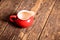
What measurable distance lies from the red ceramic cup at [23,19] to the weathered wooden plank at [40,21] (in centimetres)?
5

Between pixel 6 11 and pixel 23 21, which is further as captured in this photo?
pixel 6 11

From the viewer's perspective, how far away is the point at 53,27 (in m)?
1.20

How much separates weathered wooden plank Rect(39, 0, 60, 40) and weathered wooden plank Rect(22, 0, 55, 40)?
1.5 inches

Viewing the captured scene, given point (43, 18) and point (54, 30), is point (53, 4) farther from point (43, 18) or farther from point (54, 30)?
point (54, 30)

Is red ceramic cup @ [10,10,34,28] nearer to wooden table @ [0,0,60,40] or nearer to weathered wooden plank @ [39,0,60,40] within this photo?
wooden table @ [0,0,60,40]

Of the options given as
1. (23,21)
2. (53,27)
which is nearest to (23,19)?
(23,21)

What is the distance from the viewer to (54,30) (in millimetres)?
1173

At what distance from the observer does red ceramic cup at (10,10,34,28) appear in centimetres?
117

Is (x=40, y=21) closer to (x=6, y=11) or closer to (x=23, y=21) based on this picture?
(x=23, y=21)

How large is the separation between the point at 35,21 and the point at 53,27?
0.52 ft

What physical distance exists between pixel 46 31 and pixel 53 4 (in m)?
0.35

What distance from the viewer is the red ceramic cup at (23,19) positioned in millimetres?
1166

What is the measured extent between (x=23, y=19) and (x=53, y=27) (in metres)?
0.25

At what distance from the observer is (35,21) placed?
1.25 m
